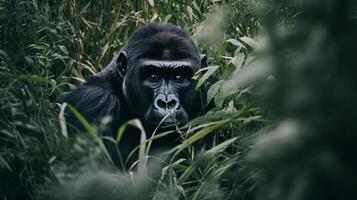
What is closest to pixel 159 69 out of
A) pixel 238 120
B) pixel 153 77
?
pixel 153 77

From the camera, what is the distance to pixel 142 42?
16.9 ft

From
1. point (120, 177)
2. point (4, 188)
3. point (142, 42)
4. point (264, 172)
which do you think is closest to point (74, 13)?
point (142, 42)

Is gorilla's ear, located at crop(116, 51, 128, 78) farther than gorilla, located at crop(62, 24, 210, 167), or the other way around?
gorilla's ear, located at crop(116, 51, 128, 78)

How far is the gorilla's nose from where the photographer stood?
15.4ft

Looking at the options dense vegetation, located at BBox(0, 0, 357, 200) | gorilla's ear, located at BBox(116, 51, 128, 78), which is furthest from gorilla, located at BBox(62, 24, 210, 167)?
dense vegetation, located at BBox(0, 0, 357, 200)

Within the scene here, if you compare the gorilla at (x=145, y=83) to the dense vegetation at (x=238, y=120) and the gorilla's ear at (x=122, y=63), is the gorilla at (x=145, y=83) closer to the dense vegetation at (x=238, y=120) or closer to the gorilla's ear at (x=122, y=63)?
the gorilla's ear at (x=122, y=63)

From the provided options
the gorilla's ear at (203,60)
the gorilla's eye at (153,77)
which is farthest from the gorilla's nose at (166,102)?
the gorilla's ear at (203,60)

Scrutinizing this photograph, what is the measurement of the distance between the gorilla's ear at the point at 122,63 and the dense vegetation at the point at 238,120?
1.43 ft

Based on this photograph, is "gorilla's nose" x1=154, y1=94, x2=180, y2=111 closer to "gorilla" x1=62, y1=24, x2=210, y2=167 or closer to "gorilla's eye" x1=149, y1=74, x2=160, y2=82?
"gorilla" x1=62, y1=24, x2=210, y2=167

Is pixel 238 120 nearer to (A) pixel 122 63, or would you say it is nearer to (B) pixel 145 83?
(B) pixel 145 83

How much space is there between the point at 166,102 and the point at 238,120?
6.00ft

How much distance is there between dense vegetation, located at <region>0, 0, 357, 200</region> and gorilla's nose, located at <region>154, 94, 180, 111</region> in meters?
0.31

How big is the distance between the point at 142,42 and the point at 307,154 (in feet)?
11.6

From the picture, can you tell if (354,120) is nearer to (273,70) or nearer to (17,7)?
(273,70)
